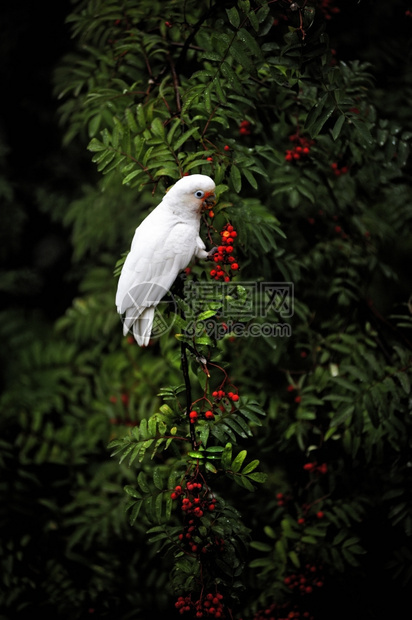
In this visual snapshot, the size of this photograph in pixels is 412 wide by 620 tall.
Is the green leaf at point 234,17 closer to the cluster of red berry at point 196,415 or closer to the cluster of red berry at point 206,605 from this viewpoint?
the cluster of red berry at point 196,415

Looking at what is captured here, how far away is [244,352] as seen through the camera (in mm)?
1489

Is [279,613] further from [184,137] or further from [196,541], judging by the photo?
[184,137]

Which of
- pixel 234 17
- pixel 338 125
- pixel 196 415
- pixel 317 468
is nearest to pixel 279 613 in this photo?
pixel 317 468

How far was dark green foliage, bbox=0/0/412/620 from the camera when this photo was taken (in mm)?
1066

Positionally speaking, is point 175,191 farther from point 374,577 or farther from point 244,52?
point 374,577

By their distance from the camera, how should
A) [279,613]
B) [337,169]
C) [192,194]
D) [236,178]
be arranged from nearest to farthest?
[192,194] → [236,178] → [279,613] → [337,169]

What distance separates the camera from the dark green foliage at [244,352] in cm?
107

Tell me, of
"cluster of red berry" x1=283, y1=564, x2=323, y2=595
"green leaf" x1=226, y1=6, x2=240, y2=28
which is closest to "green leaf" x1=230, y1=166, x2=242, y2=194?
"green leaf" x1=226, y1=6, x2=240, y2=28

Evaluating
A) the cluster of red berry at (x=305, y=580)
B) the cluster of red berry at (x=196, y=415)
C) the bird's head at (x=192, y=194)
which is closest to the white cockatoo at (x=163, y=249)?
the bird's head at (x=192, y=194)

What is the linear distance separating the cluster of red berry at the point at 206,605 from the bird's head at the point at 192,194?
30.2 inches

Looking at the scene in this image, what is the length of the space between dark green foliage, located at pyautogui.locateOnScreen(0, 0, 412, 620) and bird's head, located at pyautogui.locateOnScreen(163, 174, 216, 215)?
0.23 ft

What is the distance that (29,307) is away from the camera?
9.47ft

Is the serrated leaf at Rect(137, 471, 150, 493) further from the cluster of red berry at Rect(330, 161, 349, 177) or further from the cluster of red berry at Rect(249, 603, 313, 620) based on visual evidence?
the cluster of red berry at Rect(330, 161, 349, 177)

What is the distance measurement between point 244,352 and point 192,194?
2.02ft
